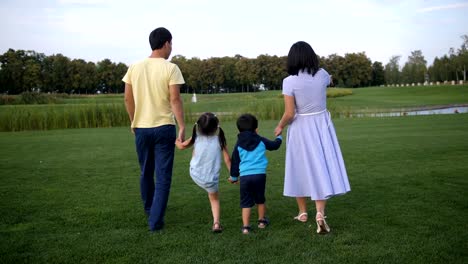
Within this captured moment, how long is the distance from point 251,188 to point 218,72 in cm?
8084

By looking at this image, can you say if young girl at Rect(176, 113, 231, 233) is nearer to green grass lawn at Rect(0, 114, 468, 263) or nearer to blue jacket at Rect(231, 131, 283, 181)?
blue jacket at Rect(231, 131, 283, 181)

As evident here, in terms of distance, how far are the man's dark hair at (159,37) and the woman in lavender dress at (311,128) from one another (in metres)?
1.30

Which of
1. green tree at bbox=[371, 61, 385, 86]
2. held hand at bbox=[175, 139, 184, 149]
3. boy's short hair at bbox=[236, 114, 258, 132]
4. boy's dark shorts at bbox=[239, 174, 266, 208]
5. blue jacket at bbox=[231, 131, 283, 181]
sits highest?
green tree at bbox=[371, 61, 385, 86]

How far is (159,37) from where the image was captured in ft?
16.6

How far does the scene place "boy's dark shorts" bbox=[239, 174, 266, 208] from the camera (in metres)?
5.04

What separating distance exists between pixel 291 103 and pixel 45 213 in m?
3.38

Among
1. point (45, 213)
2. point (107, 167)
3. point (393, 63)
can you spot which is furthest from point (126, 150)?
point (393, 63)

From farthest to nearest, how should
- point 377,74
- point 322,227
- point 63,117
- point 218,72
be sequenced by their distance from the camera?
point 377,74, point 218,72, point 63,117, point 322,227

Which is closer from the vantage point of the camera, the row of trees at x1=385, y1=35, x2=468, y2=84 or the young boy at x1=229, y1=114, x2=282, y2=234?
the young boy at x1=229, y1=114, x2=282, y2=234

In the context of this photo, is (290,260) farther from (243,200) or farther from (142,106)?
(142,106)

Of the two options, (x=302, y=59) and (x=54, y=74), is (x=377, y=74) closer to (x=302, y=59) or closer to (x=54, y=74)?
(x=54, y=74)

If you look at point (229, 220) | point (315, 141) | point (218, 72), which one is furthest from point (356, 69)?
point (315, 141)

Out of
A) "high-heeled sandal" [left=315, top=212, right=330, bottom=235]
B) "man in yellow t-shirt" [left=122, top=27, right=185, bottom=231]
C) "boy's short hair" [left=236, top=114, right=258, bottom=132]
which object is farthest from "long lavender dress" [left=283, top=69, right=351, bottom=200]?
"man in yellow t-shirt" [left=122, top=27, right=185, bottom=231]

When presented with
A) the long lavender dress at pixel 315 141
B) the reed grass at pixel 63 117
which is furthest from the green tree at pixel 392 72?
the long lavender dress at pixel 315 141
